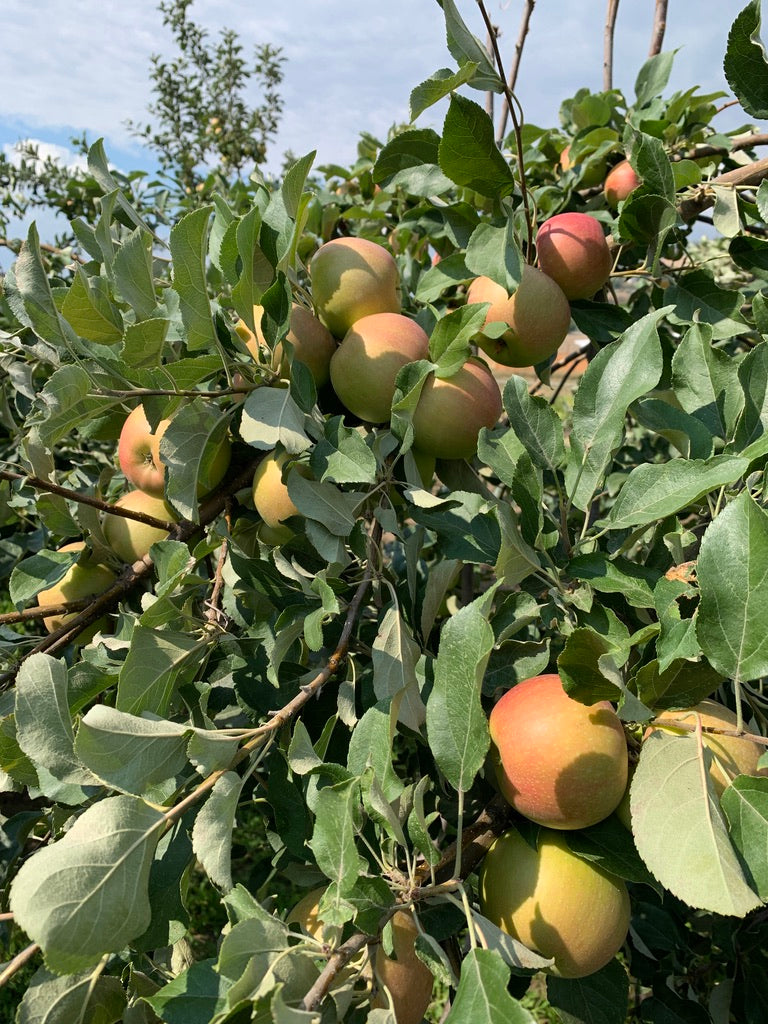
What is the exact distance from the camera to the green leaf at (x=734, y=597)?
67 centimetres

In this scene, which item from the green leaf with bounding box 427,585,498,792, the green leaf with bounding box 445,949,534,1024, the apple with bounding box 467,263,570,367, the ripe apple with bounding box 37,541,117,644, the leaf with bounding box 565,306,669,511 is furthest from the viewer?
the ripe apple with bounding box 37,541,117,644

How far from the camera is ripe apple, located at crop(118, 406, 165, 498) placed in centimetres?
105

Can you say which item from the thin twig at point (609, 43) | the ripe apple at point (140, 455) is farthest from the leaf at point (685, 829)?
the thin twig at point (609, 43)

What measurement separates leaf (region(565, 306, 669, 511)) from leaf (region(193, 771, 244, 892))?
0.50m

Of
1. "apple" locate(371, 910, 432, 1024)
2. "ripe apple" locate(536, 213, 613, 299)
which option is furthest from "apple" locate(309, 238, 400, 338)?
"apple" locate(371, 910, 432, 1024)

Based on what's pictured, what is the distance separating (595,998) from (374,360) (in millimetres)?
817

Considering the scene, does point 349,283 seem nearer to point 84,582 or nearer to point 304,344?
point 304,344

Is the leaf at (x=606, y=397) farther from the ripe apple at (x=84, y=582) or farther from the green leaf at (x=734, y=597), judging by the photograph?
the ripe apple at (x=84, y=582)

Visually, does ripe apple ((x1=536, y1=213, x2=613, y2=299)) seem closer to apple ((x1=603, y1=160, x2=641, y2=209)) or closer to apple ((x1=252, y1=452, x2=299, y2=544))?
apple ((x1=603, y1=160, x2=641, y2=209))

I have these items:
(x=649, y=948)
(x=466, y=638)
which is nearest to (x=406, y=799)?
(x=466, y=638)

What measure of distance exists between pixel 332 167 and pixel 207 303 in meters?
1.36

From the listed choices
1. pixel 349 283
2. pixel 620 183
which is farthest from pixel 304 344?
pixel 620 183

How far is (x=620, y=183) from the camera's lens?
1442mm

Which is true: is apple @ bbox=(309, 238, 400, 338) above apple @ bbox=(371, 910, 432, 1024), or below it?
above
